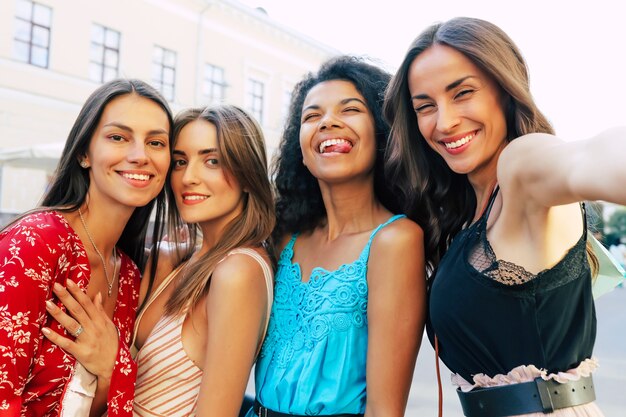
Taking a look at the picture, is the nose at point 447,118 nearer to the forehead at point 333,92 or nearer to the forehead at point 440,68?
the forehead at point 440,68

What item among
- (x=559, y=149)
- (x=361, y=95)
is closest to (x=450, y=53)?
(x=361, y=95)

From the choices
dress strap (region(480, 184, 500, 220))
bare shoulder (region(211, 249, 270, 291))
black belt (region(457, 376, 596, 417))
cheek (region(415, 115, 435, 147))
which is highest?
cheek (region(415, 115, 435, 147))

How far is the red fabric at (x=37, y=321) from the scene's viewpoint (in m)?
1.91

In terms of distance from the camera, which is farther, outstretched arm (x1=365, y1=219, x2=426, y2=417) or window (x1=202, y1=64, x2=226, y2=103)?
window (x1=202, y1=64, x2=226, y2=103)

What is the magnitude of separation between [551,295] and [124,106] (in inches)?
70.3

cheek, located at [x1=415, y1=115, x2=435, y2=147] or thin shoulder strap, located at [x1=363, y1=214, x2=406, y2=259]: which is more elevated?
cheek, located at [x1=415, y1=115, x2=435, y2=147]

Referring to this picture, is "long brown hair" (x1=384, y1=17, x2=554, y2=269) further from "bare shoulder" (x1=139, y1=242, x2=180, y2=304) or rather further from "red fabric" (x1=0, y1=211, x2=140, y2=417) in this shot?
"red fabric" (x1=0, y1=211, x2=140, y2=417)

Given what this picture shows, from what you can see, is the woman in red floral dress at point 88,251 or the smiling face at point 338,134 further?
the smiling face at point 338,134

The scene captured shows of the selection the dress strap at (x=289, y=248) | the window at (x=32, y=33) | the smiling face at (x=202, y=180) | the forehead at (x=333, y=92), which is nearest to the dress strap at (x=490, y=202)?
the forehead at (x=333, y=92)

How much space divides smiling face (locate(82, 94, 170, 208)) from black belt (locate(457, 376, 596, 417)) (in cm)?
152

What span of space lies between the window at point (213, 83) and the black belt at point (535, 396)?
1821 centimetres

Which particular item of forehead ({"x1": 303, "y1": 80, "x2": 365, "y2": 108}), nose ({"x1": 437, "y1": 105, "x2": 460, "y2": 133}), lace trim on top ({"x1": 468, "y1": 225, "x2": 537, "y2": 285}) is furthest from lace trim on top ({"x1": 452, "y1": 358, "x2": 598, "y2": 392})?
forehead ({"x1": 303, "y1": 80, "x2": 365, "y2": 108})

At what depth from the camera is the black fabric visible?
1685 millimetres

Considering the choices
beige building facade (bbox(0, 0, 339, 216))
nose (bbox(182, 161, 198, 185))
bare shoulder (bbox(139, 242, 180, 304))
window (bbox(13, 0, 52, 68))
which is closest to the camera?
nose (bbox(182, 161, 198, 185))
